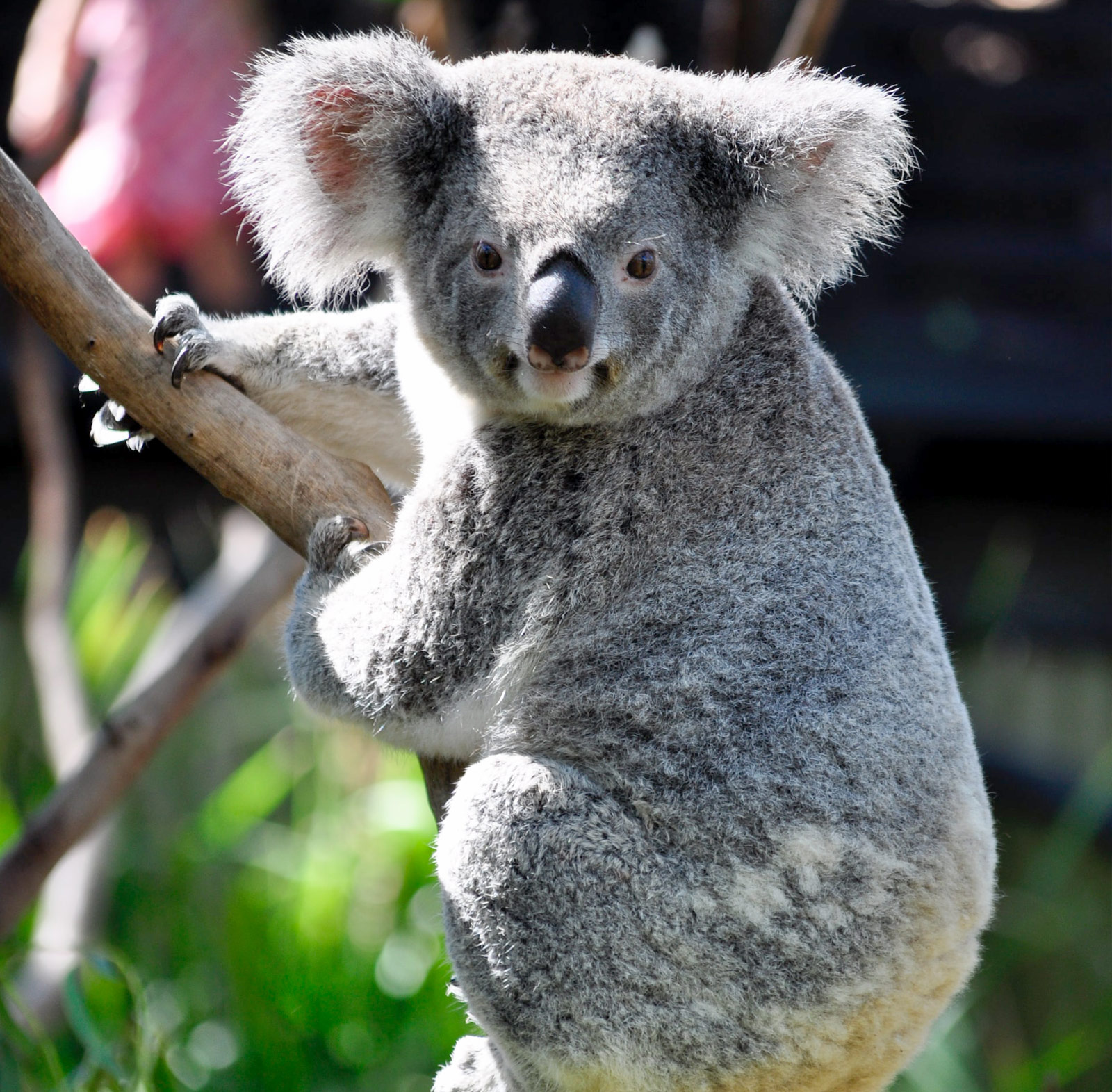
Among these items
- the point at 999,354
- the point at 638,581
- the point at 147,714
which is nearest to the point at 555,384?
the point at 638,581

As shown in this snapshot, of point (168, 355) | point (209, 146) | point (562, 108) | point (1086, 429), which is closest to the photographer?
point (562, 108)

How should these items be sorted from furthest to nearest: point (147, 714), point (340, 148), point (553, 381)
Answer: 1. point (147, 714)
2. point (340, 148)
3. point (553, 381)

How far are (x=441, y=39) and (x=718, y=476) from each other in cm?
236

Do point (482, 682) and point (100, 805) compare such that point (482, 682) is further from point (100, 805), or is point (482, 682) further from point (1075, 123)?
point (1075, 123)

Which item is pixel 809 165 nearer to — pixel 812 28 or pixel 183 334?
pixel 183 334

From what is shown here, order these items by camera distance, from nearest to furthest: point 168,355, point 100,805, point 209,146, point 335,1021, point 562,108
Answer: point 562,108, point 168,355, point 100,805, point 335,1021, point 209,146

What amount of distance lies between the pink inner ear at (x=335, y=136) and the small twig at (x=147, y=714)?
4.28 ft

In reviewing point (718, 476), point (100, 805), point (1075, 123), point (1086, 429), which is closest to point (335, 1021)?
point (100, 805)

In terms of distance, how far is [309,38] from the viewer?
7.48ft

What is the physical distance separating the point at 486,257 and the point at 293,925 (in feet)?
8.62

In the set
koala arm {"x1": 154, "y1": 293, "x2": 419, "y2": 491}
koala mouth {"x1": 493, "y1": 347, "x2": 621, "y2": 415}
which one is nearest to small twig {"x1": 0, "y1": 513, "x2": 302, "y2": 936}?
koala arm {"x1": 154, "y1": 293, "x2": 419, "y2": 491}

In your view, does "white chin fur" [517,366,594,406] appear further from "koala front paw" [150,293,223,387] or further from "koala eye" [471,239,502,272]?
"koala front paw" [150,293,223,387]

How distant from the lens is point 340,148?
228cm

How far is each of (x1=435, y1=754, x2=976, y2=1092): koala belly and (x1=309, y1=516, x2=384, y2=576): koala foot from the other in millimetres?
476
